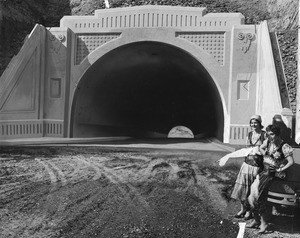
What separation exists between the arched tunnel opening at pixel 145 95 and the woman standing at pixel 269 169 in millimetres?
10699

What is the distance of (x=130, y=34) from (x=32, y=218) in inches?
448

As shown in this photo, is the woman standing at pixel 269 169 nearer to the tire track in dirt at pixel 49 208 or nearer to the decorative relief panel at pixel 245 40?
the tire track in dirt at pixel 49 208

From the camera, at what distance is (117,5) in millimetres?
22062

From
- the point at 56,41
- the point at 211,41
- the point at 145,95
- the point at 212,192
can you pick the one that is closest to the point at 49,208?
the point at 212,192

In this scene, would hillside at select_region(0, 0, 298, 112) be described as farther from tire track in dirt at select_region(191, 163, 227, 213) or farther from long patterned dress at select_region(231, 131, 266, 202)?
long patterned dress at select_region(231, 131, 266, 202)

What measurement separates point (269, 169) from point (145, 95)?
63.2ft

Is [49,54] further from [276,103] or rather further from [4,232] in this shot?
[4,232]

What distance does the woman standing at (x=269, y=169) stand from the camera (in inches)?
199

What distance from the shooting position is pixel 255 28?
14.5 metres

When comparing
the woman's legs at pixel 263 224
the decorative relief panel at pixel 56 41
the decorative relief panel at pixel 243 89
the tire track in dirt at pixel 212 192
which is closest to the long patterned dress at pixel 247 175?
the woman's legs at pixel 263 224

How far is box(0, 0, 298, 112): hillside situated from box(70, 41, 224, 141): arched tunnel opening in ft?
12.8

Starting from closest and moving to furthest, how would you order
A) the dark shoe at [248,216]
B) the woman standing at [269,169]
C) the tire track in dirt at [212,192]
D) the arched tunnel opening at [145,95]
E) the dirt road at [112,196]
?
1. the woman standing at [269,169]
2. the dirt road at [112,196]
3. the dark shoe at [248,216]
4. the tire track in dirt at [212,192]
5. the arched tunnel opening at [145,95]

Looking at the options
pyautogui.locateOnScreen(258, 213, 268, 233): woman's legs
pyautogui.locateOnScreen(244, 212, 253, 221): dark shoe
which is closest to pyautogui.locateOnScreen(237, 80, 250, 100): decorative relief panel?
pyautogui.locateOnScreen(244, 212, 253, 221): dark shoe

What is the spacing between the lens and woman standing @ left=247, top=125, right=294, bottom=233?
505 centimetres
